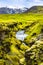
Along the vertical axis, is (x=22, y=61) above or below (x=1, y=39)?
below

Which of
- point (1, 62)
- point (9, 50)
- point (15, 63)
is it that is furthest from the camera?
point (9, 50)

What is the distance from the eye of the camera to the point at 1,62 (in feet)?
218

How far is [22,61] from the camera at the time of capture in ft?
243

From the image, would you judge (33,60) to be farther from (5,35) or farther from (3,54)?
(5,35)

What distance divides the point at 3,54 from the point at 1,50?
2.95 meters

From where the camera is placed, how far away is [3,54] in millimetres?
73062

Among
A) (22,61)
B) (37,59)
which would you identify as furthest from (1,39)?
(37,59)

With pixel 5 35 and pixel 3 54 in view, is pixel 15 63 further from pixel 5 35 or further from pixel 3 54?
pixel 5 35

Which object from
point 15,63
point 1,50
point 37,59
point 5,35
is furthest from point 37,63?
point 5,35

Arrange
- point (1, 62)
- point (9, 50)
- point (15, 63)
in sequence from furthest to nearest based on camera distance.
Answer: point (9, 50), point (15, 63), point (1, 62)

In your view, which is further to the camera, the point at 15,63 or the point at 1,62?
the point at 15,63

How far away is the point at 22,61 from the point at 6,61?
7.46m

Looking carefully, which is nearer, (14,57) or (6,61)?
(6,61)

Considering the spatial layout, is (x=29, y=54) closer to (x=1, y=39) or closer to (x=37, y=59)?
(x=37, y=59)
